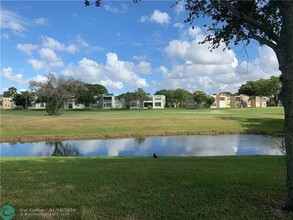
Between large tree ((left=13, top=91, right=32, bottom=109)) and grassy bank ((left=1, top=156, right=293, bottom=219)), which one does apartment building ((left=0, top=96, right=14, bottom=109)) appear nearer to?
large tree ((left=13, top=91, right=32, bottom=109))

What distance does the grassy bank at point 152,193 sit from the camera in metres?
5.36

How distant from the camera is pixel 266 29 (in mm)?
5906

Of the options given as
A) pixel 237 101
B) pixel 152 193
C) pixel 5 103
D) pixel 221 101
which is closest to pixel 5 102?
pixel 5 103

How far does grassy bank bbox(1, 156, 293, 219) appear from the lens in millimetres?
5363

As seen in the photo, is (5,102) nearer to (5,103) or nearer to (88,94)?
(5,103)

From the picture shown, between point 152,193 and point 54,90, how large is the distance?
61.9 meters

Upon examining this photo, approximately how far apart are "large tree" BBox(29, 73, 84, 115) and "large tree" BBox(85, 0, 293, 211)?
199ft

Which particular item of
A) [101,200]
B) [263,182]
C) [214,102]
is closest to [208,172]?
[263,182]

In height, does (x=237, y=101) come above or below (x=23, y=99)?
below

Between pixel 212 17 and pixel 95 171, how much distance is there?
551cm

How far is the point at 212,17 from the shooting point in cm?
734

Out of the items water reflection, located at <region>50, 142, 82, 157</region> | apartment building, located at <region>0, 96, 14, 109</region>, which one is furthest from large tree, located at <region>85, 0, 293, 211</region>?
apartment building, located at <region>0, 96, 14, 109</region>

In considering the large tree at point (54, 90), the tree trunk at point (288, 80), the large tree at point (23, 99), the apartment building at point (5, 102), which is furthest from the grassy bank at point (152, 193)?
the apartment building at point (5, 102)

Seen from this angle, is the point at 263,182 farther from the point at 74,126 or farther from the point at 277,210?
the point at 74,126
